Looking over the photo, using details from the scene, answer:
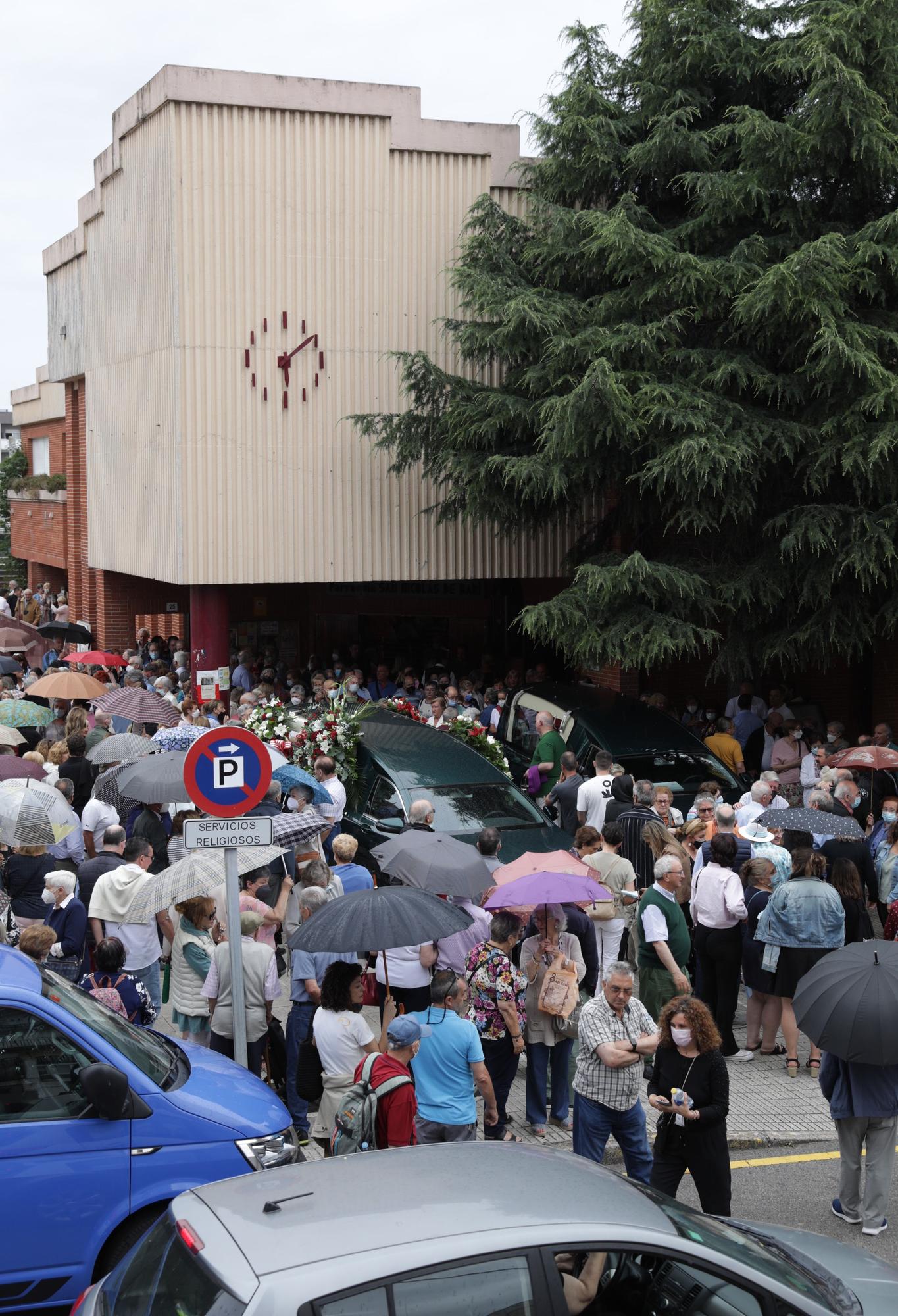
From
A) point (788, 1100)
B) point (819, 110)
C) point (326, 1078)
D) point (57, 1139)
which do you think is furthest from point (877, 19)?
point (57, 1139)

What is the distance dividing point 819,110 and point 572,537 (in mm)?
7940

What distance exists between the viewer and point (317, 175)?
64.7 feet

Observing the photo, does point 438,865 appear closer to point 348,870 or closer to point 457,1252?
point 348,870

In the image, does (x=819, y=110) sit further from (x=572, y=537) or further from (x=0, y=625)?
(x=0, y=625)

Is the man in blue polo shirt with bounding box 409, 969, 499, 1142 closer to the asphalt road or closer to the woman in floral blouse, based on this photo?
the woman in floral blouse

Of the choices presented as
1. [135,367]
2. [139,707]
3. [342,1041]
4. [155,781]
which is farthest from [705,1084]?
[135,367]

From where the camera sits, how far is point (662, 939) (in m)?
8.92

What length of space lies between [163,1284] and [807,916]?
6277 mm

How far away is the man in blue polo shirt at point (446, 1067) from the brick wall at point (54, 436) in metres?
33.1

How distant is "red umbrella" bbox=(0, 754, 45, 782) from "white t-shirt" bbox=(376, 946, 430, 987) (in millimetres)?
4941

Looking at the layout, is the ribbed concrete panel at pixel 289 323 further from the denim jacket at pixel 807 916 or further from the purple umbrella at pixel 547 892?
the purple umbrella at pixel 547 892

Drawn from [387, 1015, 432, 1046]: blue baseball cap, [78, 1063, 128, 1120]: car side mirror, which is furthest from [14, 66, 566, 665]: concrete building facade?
[78, 1063, 128, 1120]: car side mirror

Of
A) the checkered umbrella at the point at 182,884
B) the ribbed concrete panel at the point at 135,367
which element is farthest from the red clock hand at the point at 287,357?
the checkered umbrella at the point at 182,884

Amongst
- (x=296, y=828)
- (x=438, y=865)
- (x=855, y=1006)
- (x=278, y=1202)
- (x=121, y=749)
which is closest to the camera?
(x=278, y=1202)
